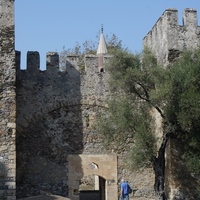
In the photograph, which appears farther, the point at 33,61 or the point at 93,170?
the point at 33,61

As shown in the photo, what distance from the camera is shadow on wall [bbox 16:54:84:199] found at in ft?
47.6

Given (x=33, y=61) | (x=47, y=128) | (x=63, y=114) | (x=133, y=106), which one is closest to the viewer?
(x=133, y=106)

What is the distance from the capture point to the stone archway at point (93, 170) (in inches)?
580

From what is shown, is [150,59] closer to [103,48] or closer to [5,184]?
[5,184]

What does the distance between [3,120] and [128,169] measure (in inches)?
171

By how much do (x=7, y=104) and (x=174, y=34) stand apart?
546 centimetres

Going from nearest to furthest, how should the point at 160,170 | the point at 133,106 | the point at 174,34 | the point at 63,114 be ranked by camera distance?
the point at 160,170 → the point at 133,106 → the point at 174,34 → the point at 63,114

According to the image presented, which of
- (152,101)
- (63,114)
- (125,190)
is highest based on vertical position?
(152,101)

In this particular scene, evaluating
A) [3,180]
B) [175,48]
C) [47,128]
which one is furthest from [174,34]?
[3,180]

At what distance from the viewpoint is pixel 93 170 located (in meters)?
15.0

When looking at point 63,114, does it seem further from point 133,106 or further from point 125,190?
point 125,190

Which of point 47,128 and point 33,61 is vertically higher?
point 33,61

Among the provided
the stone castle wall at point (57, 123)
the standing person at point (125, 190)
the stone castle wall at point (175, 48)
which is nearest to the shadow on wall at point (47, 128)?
the stone castle wall at point (57, 123)

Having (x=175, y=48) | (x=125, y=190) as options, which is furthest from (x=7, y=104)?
(x=175, y=48)
